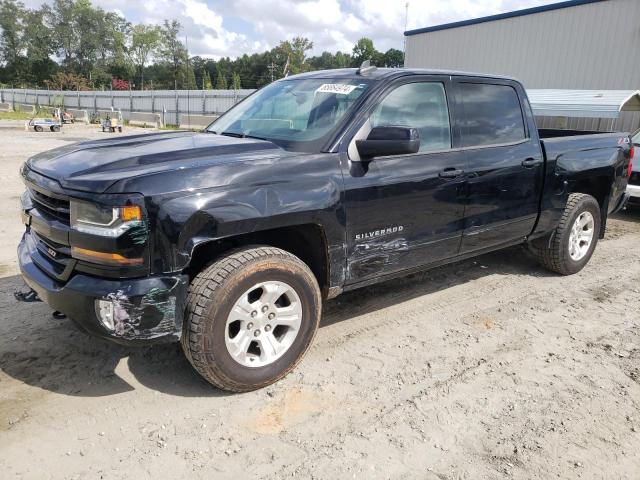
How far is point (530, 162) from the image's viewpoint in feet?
14.1

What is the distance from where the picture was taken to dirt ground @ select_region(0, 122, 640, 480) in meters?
2.41

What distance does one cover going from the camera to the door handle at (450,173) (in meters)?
3.63

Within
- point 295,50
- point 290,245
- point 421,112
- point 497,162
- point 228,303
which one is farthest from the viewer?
point 295,50

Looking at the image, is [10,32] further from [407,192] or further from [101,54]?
[407,192]

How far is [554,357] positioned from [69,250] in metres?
3.15

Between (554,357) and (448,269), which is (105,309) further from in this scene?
(448,269)

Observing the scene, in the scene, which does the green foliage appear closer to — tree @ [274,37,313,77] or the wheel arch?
tree @ [274,37,313,77]

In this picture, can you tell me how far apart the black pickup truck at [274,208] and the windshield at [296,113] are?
0.05ft

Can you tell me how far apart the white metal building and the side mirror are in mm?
14786

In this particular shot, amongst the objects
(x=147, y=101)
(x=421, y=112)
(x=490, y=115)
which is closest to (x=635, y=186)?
(x=490, y=115)

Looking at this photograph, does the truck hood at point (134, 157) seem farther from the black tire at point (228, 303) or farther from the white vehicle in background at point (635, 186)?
the white vehicle in background at point (635, 186)

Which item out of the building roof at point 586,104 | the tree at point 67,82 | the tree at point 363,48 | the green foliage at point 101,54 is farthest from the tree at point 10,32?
the building roof at point 586,104

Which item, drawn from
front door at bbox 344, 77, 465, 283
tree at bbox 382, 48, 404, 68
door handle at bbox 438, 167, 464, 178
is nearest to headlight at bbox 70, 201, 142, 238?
front door at bbox 344, 77, 465, 283

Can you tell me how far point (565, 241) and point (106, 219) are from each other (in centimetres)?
422
